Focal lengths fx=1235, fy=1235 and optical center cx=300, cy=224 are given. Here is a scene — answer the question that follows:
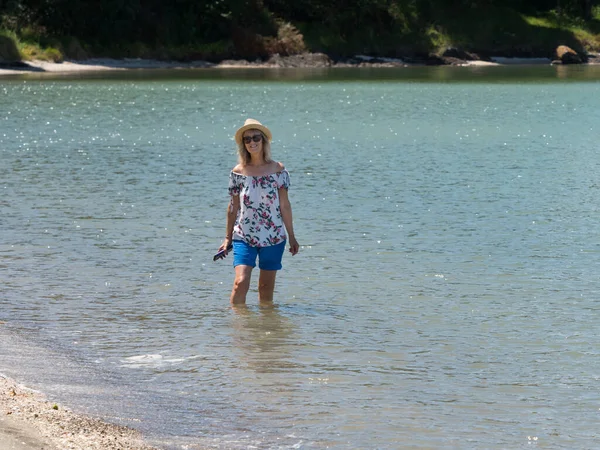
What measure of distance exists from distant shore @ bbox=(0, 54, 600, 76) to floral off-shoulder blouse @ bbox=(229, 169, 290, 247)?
50203mm

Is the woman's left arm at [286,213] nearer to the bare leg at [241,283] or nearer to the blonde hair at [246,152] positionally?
the blonde hair at [246,152]

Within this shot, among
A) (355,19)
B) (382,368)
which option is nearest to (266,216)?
(382,368)

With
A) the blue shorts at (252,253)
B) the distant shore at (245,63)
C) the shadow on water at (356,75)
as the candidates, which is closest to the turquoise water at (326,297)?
the blue shorts at (252,253)

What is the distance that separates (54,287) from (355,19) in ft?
215

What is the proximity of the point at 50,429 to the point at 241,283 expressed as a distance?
333 centimetres

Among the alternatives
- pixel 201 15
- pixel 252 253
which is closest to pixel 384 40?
pixel 201 15

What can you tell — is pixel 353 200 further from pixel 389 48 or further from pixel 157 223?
pixel 389 48

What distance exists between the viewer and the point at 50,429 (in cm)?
603

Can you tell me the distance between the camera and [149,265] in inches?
464

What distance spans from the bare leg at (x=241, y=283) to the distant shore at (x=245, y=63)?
49.8 metres

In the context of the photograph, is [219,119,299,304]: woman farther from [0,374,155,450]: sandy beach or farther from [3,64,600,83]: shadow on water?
[3,64,600,83]: shadow on water

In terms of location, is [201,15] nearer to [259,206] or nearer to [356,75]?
[356,75]

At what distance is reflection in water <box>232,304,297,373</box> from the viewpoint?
8.27 metres

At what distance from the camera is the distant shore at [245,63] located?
59969 millimetres
